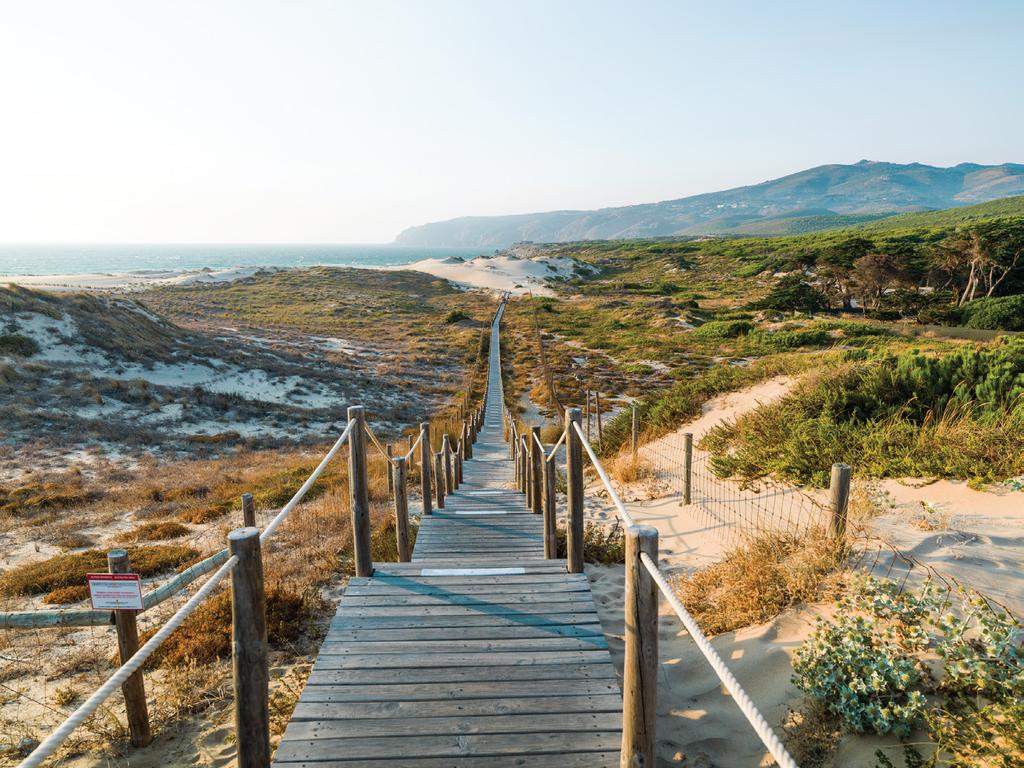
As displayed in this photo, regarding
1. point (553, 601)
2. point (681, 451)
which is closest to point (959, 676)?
point (553, 601)

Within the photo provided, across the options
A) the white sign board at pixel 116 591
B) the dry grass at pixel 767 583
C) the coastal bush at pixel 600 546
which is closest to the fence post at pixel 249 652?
the white sign board at pixel 116 591

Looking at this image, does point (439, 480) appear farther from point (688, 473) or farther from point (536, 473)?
point (688, 473)

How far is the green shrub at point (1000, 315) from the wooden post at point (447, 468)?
2832 centimetres

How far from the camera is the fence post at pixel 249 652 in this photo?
2.39 meters

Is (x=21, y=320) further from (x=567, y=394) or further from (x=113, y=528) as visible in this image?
(x=567, y=394)

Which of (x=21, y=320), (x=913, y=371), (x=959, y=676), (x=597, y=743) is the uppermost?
(x=21, y=320)

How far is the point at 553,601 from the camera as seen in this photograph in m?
4.02

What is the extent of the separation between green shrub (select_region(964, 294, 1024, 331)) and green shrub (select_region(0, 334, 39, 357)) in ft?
134

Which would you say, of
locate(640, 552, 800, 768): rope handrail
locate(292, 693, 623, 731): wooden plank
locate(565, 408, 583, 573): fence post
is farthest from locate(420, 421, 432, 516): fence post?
locate(640, 552, 800, 768): rope handrail

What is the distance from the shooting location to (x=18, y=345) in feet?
63.9

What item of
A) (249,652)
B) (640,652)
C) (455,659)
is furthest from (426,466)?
(640,652)

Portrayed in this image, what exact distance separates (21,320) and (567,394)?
72.4 feet

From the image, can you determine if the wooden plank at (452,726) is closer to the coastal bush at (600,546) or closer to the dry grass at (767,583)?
the dry grass at (767,583)

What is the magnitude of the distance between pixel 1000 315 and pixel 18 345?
140 ft
